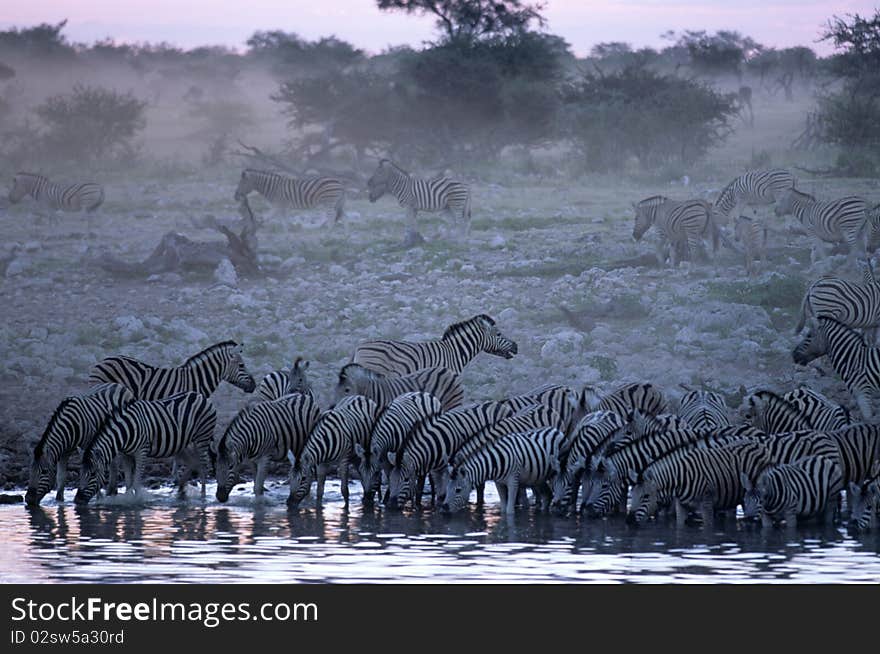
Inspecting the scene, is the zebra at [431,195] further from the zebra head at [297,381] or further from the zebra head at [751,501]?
the zebra head at [751,501]

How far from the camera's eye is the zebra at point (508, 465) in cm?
1187

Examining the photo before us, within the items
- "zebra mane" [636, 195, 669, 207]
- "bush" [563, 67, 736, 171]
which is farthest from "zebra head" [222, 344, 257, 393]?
"bush" [563, 67, 736, 171]

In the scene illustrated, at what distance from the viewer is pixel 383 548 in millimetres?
10711

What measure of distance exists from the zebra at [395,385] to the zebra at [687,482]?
2722 mm

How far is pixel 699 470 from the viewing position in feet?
37.6

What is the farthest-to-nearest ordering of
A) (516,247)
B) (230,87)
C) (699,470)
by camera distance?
(230,87), (516,247), (699,470)

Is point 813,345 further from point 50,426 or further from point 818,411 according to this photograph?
point 50,426

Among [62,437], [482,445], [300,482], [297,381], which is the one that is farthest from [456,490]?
[62,437]

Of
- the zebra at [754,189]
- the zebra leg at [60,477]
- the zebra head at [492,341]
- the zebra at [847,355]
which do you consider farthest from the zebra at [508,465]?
the zebra at [754,189]

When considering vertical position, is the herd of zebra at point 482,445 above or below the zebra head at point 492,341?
below
